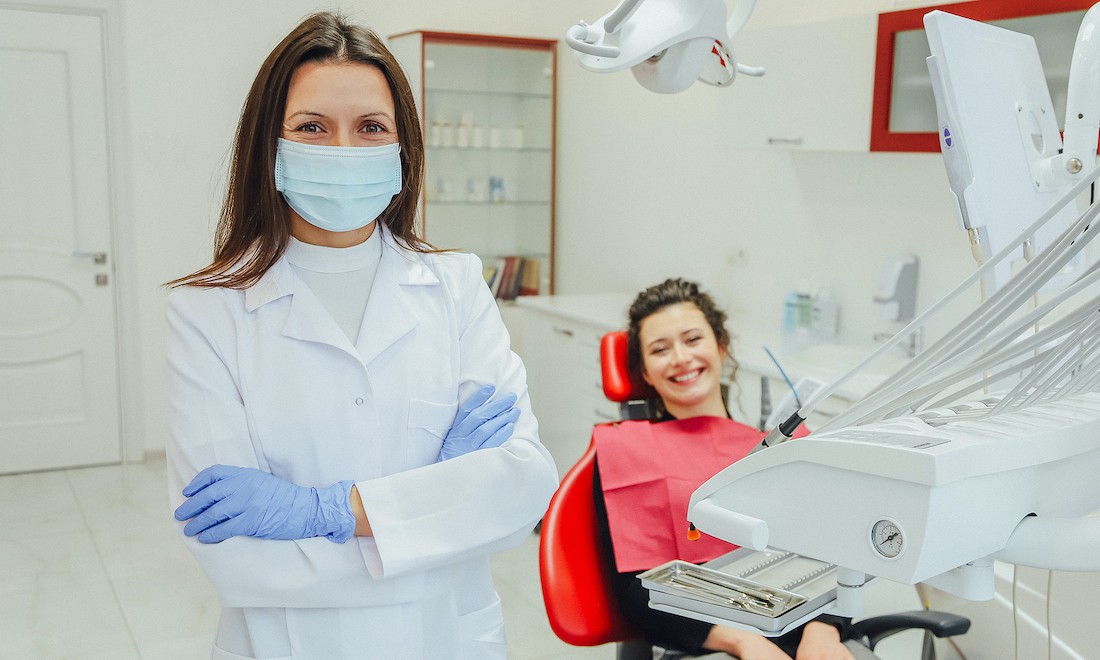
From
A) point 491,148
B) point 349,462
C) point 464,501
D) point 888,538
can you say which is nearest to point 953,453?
point 888,538

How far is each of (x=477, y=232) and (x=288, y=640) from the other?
379cm

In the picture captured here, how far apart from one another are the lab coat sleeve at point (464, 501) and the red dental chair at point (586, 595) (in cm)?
50

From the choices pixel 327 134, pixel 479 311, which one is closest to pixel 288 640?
pixel 479 311

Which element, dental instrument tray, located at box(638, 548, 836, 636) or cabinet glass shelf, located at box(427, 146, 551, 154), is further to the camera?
cabinet glass shelf, located at box(427, 146, 551, 154)

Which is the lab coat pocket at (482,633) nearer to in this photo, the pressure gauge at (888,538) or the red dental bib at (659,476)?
the red dental bib at (659,476)

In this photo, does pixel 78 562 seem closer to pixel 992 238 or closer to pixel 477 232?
pixel 477 232

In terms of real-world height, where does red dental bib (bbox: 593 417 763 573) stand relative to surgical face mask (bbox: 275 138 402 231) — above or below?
below

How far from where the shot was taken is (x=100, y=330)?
459 cm

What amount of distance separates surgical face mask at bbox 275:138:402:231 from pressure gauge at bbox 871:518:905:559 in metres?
0.87

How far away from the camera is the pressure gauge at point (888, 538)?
2.36 ft

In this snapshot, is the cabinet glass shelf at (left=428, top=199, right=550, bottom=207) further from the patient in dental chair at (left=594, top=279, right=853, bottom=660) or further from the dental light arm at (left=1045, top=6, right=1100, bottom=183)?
the dental light arm at (left=1045, top=6, right=1100, bottom=183)

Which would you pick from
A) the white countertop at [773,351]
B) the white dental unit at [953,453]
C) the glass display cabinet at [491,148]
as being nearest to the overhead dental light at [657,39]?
the white dental unit at [953,453]

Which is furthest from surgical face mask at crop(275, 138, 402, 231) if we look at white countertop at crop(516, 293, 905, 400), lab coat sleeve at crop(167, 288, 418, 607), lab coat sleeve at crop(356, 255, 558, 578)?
white countertop at crop(516, 293, 905, 400)

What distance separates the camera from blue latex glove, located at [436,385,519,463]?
139cm
